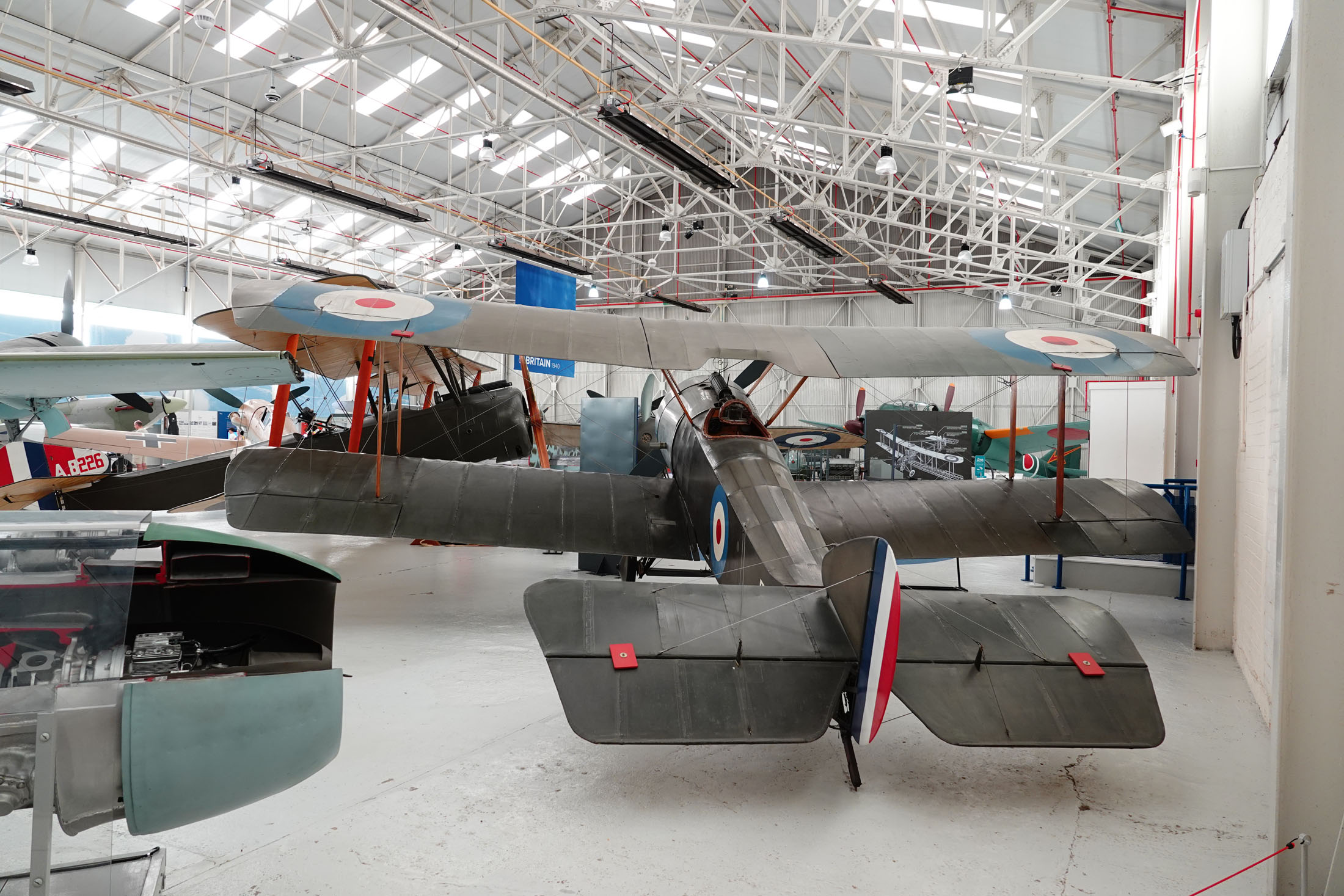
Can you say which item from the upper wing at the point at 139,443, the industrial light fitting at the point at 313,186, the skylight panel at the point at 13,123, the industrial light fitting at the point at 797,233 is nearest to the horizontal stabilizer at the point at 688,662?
the upper wing at the point at 139,443

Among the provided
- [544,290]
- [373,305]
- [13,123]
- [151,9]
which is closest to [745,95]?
[544,290]

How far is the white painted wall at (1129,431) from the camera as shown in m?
9.14

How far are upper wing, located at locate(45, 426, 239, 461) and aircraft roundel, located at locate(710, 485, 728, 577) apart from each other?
32.3 feet

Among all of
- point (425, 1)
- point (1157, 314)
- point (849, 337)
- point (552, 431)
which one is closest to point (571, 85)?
point (425, 1)

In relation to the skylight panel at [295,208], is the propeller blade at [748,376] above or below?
below

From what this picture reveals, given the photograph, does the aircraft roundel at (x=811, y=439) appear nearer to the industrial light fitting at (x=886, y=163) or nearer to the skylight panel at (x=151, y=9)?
the industrial light fitting at (x=886, y=163)

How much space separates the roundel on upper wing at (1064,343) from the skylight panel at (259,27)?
47.0 feet

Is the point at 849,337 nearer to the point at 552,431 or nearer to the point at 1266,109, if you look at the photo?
the point at 1266,109

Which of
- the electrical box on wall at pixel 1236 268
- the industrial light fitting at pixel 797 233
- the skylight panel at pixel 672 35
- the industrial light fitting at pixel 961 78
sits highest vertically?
the skylight panel at pixel 672 35

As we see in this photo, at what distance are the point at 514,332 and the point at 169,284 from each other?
83.4 feet

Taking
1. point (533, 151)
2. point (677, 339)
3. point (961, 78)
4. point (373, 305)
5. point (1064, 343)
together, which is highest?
point (533, 151)

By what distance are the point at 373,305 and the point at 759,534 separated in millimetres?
3278

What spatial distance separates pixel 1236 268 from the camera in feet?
17.4

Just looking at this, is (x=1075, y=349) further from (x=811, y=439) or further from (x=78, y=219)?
(x=78, y=219)
